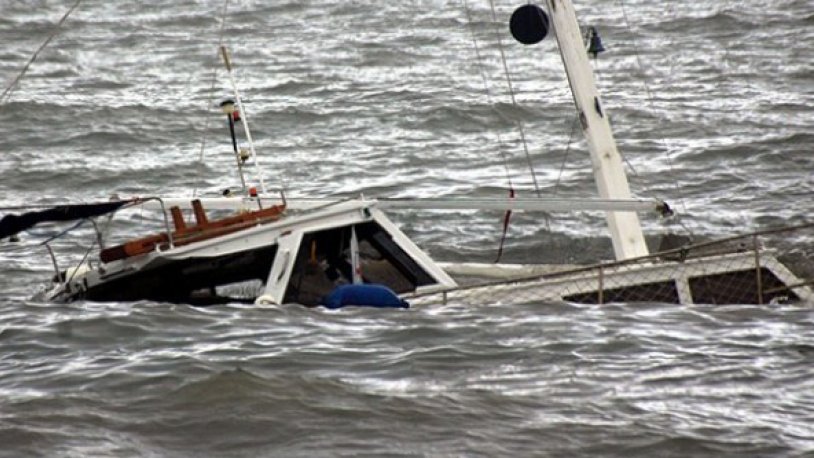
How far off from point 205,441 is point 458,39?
88.1ft

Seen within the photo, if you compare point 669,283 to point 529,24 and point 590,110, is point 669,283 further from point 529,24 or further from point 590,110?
point 529,24

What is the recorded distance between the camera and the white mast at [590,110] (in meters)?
18.8

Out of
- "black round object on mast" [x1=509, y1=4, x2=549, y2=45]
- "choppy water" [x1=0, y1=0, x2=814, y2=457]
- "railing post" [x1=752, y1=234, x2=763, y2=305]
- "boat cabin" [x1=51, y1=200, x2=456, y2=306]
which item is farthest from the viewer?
→ "black round object on mast" [x1=509, y1=4, x2=549, y2=45]

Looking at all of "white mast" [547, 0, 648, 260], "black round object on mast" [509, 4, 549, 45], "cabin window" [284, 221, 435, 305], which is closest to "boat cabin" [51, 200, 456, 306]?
"cabin window" [284, 221, 435, 305]

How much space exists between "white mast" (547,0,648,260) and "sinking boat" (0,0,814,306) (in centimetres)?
68

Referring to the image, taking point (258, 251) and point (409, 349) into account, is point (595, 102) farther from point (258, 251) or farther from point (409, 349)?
point (409, 349)

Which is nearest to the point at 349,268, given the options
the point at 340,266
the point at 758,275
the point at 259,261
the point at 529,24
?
the point at 340,266

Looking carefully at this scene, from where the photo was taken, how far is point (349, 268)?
57.6 ft

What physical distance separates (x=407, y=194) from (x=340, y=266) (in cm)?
747

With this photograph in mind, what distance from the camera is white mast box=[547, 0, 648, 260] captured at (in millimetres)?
18812

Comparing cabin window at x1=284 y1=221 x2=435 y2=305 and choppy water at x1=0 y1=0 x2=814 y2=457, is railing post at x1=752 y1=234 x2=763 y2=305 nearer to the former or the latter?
choppy water at x1=0 y1=0 x2=814 y2=457

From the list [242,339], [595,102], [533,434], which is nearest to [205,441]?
[533,434]

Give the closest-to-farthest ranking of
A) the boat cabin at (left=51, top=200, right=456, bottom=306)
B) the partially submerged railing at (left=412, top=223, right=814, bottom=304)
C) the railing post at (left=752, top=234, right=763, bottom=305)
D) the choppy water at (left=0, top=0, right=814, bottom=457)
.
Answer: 1. the choppy water at (left=0, top=0, right=814, bottom=457)
2. the railing post at (left=752, top=234, right=763, bottom=305)
3. the partially submerged railing at (left=412, top=223, right=814, bottom=304)
4. the boat cabin at (left=51, top=200, right=456, bottom=306)

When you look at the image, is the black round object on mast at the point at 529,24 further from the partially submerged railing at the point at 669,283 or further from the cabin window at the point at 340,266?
the partially submerged railing at the point at 669,283
